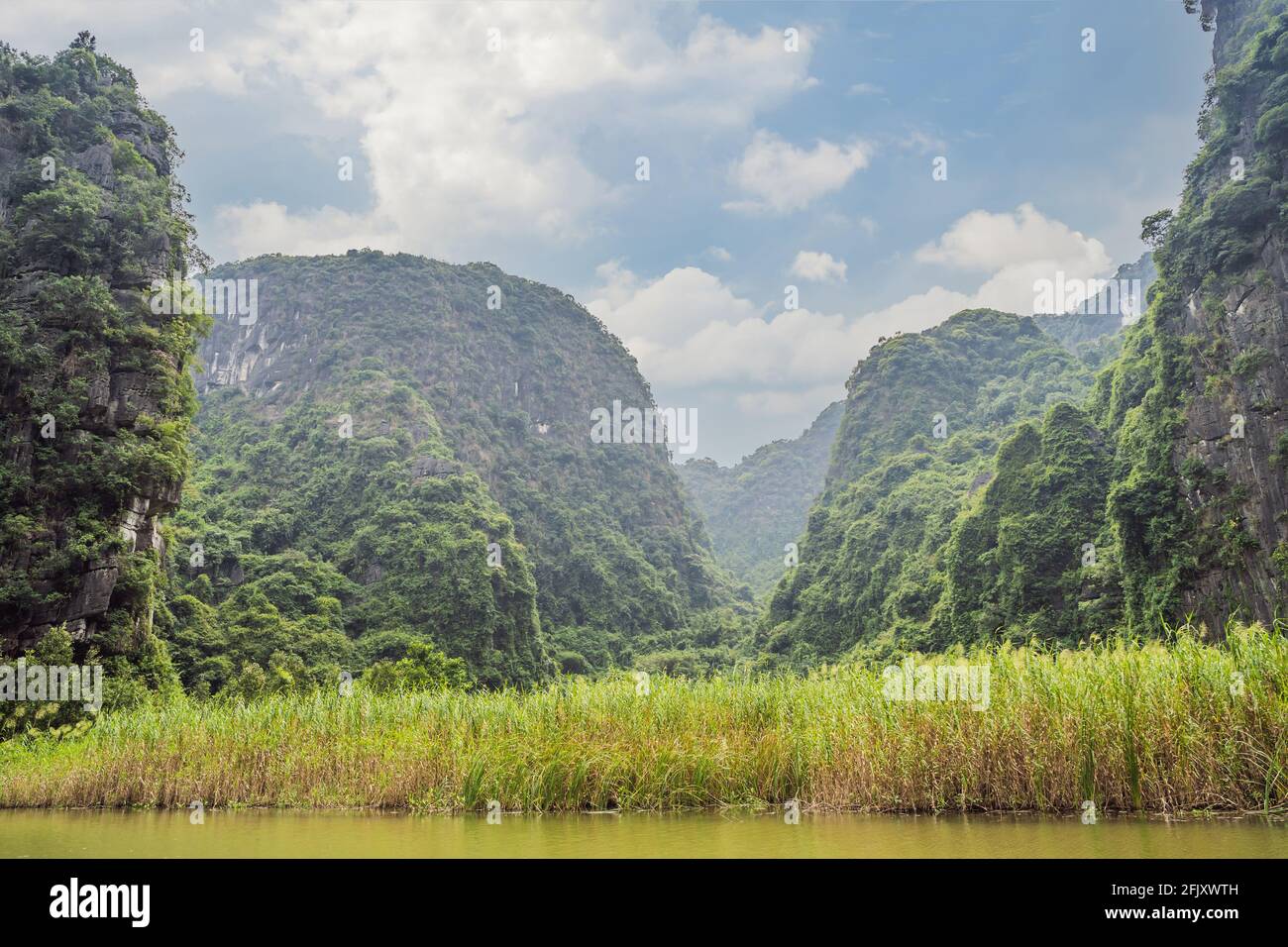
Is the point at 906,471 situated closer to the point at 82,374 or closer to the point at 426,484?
the point at 426,484

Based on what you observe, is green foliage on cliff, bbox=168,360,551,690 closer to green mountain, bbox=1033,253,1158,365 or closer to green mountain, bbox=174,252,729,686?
green mountain, bbox=174,252,729,686

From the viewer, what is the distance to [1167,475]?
36.2 m

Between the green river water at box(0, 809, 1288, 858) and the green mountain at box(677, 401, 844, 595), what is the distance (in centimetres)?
12165

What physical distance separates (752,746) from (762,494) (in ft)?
489

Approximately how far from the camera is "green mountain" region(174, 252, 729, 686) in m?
50.2

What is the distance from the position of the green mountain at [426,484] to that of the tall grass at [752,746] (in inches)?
943

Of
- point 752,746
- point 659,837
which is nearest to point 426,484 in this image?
point 752,746

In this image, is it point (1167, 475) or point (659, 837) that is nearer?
point (659, 837)

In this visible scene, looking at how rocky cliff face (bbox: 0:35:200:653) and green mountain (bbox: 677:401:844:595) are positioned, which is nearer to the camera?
rocky cliff face (bbox: 0:35:200:653)

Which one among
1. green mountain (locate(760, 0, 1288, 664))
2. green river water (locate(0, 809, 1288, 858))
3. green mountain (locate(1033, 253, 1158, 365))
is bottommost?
green river water (locate(0, 809, 1288, 858))

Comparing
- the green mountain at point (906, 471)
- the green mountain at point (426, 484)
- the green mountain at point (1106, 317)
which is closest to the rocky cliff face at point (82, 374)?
the green mountain at point (426, 484)

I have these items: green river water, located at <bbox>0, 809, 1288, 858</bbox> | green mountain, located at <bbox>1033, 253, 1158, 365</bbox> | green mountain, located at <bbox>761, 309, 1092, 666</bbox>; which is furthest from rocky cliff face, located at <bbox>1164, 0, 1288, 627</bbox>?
green mountain, located at <bbox>1033, 253, 1158, 365</bbox>
